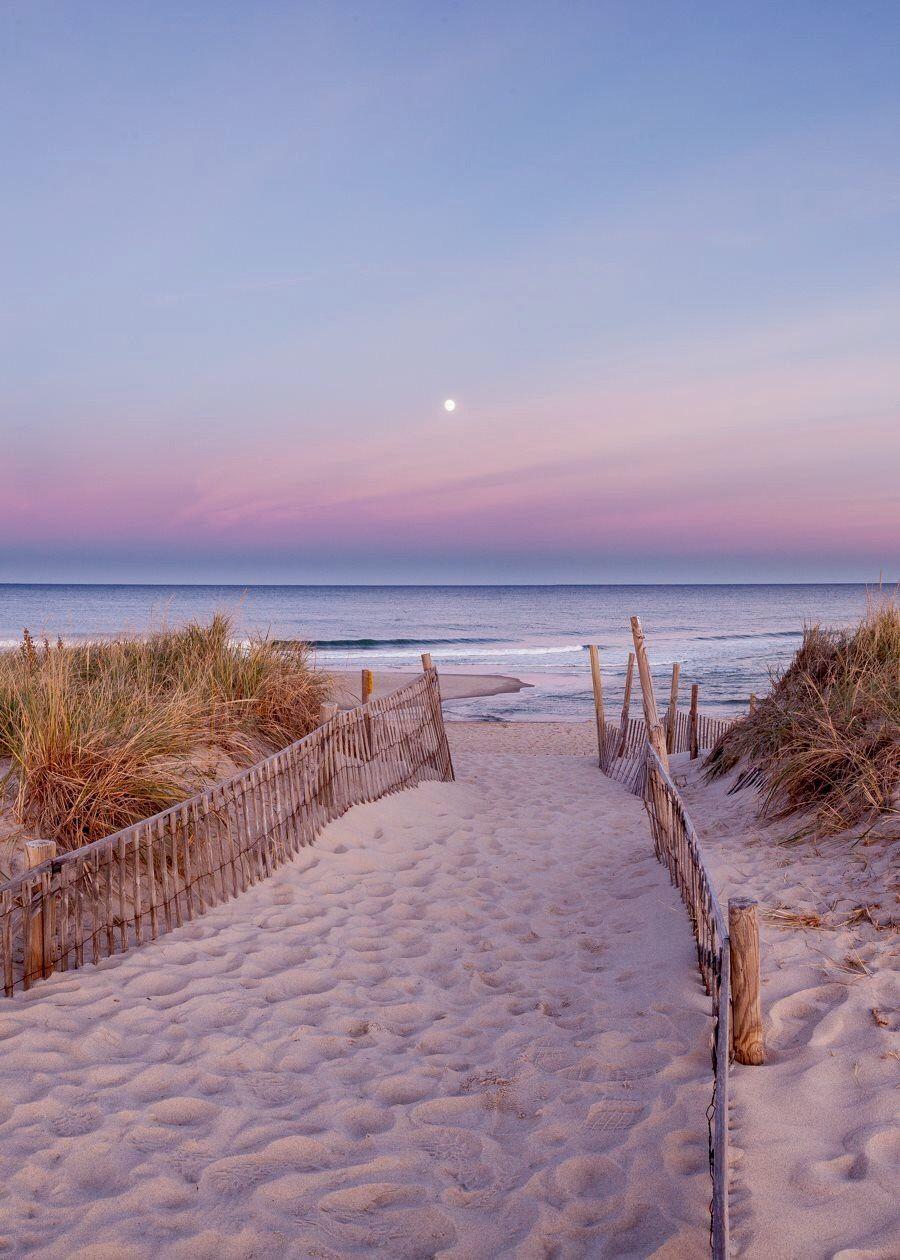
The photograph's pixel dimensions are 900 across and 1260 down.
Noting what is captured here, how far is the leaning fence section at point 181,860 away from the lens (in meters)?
3.90

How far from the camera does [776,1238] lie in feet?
7.13

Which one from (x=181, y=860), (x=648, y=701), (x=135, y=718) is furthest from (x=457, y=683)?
(x=181, y=860)

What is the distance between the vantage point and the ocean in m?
21.7

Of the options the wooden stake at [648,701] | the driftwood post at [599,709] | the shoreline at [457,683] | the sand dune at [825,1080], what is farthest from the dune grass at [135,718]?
the shoreline at [457,683]

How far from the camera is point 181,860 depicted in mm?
4844

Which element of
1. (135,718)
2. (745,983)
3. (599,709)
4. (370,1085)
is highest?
(135,718)

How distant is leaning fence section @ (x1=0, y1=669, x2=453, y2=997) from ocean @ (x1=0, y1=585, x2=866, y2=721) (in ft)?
7.20

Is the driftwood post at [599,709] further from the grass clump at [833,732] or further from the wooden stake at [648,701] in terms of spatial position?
the wooden stake at [648,701]

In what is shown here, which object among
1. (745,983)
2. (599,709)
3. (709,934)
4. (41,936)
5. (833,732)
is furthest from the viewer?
(599,709)

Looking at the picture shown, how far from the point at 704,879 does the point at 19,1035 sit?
2936 millimetres

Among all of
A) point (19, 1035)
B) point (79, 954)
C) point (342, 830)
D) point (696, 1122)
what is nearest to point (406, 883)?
point (342, 830)

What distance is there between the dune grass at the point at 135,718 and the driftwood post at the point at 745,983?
11.7ft

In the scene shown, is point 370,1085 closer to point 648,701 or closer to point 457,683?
point 648,701

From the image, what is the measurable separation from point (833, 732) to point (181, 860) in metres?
4.34
